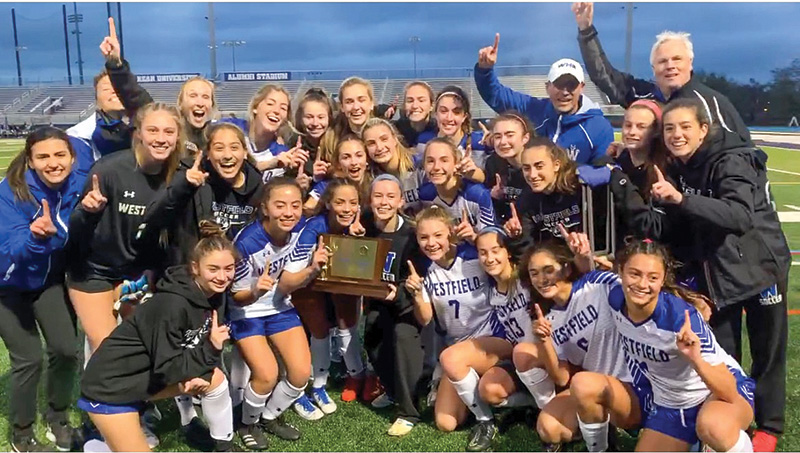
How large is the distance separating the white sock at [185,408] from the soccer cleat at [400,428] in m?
1.24

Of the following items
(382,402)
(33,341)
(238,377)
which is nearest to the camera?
(33,341)

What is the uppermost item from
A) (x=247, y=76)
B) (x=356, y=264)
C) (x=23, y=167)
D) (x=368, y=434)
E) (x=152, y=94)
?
(x=247, y=76)

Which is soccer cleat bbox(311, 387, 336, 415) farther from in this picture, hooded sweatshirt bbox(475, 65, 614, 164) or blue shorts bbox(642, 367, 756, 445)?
hooded sweatshirt bbox(475, 65, 614, 164)

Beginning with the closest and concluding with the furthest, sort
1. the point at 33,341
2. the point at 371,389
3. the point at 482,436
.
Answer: the point at 33,341, the point at 482,436, the point at 371,389

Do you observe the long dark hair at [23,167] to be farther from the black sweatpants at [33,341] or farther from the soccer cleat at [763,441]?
the soccer cleat at [763,441]

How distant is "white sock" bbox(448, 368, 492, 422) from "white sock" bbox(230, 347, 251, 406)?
4.25 ft

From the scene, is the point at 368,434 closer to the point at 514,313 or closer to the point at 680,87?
the point at 514,313

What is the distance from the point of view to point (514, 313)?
376cm

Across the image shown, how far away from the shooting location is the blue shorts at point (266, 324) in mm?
3803

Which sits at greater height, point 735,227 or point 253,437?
point 735,227

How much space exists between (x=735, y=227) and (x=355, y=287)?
2.09 m

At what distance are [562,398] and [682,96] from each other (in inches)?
74.0

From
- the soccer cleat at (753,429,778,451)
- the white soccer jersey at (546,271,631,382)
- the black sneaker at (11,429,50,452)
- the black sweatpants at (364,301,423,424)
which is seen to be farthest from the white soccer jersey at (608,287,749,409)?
the black sneaker at (11,429,50,452)

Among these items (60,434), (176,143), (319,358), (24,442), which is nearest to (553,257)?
(319,358)
